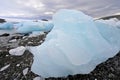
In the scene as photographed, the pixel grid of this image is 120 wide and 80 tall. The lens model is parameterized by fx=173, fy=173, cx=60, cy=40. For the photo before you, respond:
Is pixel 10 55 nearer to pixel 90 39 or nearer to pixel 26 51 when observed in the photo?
pixel 26 51

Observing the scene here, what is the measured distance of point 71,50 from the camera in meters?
2.50

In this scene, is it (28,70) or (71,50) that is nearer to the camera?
(71,50)

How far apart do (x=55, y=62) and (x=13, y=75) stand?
1.06m

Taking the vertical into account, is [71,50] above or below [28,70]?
above

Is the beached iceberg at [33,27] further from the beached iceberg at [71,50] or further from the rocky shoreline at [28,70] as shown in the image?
the beached iceberg at [71,50]

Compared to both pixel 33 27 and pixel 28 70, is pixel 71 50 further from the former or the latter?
pixel 33 27

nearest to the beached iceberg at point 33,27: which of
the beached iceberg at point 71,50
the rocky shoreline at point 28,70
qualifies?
the rocky shoreline at point 28,70

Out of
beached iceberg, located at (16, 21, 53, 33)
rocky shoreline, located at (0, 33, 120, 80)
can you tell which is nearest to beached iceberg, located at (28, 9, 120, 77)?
rocky shoreline, located at (0, 33, 120, 80)

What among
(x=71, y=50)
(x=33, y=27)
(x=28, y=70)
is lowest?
(x=33, y=27)

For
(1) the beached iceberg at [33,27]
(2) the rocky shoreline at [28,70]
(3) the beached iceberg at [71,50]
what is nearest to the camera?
(3) the beached iceberg at [71,50]

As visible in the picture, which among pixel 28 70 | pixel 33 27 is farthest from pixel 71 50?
pixel 33 27

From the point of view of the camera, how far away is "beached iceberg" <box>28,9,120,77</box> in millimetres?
2502

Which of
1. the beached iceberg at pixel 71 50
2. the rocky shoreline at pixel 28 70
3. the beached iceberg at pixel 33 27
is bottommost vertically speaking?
the beached iceberg at pixel 33 27

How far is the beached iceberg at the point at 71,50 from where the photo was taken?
2.50 metres
